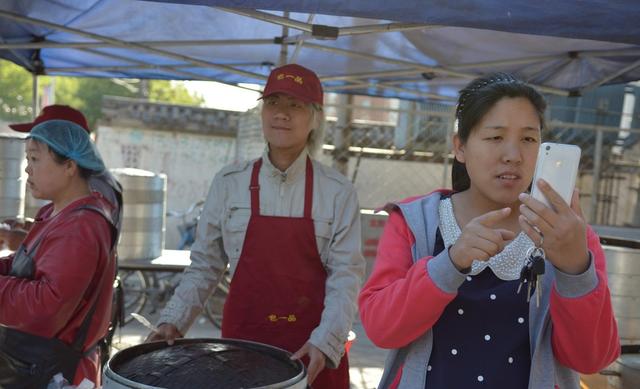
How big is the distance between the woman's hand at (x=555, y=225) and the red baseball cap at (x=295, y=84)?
1.37m

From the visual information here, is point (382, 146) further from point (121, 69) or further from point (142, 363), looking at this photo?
point (142, 363)

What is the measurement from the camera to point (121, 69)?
5.31 m

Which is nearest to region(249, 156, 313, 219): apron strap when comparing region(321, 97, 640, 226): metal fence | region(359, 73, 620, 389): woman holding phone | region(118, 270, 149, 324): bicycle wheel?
region(359, 73, 620, 389): woman holding phone

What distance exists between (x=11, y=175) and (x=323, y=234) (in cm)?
259

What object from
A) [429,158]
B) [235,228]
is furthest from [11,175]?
[429,158]

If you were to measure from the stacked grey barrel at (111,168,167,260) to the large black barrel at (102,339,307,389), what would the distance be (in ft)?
12.8

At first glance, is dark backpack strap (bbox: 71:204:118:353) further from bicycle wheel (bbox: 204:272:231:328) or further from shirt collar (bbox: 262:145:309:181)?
bicycle wheel (bbox: 204:272:231:328)

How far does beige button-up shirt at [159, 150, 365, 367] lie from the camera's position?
244cm

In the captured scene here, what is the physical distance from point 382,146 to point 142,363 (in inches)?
405

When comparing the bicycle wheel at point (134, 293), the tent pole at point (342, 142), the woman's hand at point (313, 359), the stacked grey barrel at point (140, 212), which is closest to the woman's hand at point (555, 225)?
the woman's hand at point (313, 359)

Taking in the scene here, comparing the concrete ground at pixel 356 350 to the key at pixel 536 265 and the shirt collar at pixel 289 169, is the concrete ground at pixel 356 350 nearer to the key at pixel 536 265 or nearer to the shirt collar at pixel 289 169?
the shirt collar at pixel 289 169

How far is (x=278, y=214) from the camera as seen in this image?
249 centimetres

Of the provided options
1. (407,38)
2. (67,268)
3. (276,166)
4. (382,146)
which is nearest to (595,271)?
(276,166)

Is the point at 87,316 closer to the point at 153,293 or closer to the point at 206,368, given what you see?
the point at 206,368
